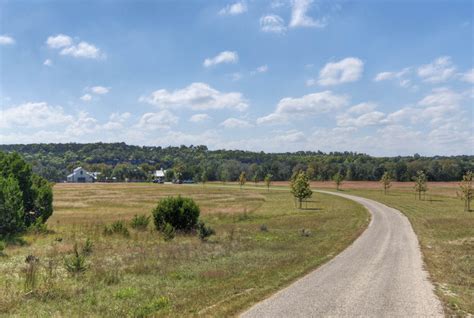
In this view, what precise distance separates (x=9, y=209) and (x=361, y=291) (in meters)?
24.9

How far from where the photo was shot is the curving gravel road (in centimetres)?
1063

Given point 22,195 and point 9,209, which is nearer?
point 9,209

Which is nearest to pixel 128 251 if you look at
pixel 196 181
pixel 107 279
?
pixel 107 279

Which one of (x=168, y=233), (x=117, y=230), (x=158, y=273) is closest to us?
(x=158, y=273)

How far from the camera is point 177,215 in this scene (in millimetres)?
31188

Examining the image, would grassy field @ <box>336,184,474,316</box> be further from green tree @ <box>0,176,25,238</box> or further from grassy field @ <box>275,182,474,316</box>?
green tree @ <box>0,176,25,238</box>

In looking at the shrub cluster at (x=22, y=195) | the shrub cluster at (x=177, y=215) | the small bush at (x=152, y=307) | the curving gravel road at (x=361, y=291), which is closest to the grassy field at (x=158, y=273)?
the small bush at (x=152, y=307)

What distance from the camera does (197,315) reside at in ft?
33.5

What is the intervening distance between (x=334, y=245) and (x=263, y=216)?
2298 centimetres

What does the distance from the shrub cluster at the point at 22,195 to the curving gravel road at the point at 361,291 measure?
2280 centimetres

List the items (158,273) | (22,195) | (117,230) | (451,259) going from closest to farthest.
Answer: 1. (158,273)
2. (451,259)
3. (117,230)
4. (22,195)

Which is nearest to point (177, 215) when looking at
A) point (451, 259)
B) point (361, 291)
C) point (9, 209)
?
point (9, 209)

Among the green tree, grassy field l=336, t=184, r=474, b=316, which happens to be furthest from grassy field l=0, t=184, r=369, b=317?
grassy field l=336, t=184, r=474, b=316

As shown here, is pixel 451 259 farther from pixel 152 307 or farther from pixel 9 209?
pixel 9 209
